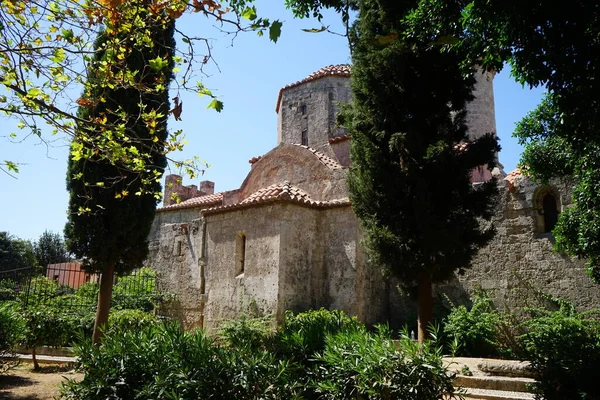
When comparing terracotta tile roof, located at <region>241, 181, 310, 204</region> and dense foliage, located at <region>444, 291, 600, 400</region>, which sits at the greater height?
terracotta tile roof, located at <region>241, 181, 310, 204</region>

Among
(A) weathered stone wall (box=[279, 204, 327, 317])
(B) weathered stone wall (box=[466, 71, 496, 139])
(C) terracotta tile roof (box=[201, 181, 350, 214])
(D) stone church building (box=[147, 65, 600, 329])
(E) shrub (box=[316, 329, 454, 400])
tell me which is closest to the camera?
(E) shrub (box=[316, 329, 454, 400])

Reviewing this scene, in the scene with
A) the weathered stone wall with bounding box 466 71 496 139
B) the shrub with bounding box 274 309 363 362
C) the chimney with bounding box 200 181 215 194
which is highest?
the weathered stone wall with bounding box 466 71 496 139

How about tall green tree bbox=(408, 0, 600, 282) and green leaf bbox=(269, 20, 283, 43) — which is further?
tall green tree bbox=(408, 0, 600, 282)

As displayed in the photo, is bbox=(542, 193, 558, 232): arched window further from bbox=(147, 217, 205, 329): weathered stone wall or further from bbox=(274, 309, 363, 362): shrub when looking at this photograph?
bbox=(147, 217, 205, 329): weathered stone wall

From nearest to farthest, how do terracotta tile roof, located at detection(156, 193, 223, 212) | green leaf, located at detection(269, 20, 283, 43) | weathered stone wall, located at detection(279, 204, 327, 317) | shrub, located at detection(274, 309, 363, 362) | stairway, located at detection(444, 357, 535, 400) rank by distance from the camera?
1. green leaf, located at detection(269, 20, 283, 43)
2. shrub, located at detection(274, 309, 363, 362)
3. stairway, located at detection(444, 357, 535, 400)
4. weathered stone wall, located at detection(279, 204, 327, 317)
5. terracotta tile roof, located at detection(156, 193, 223, 212)

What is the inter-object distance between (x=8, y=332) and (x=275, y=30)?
715cm

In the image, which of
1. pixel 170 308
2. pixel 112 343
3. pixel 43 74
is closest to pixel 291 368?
pixel 112 343

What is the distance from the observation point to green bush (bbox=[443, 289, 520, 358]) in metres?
9.13

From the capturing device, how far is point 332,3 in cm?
711

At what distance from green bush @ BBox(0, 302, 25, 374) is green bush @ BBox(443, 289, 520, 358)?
7558 millimetres

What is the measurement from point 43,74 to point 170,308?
8.68m

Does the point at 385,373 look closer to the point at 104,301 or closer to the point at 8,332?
the point at 8,332

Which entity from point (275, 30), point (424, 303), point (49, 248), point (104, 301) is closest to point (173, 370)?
point (275, 30)

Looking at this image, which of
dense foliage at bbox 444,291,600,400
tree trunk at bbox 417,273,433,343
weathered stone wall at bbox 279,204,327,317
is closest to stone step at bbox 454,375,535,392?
dense foliage at bbox 444,291,600,400
